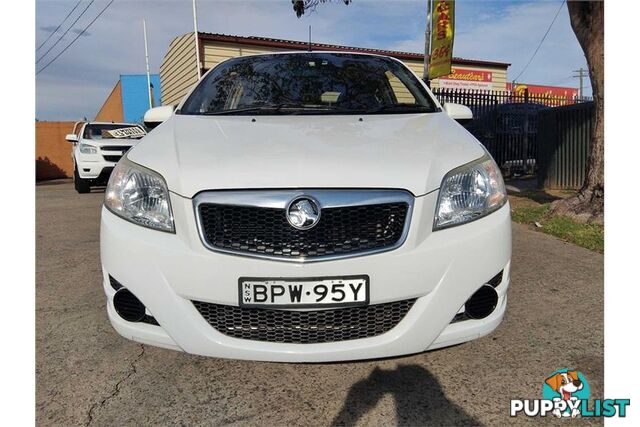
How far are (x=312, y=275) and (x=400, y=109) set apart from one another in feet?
4.60

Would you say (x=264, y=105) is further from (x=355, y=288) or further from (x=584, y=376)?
(x=584, y=376)

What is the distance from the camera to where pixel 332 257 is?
1.74 metres

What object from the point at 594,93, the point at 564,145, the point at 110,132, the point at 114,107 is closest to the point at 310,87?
the point at 594,93

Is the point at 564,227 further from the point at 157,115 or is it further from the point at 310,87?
the point at 157,115

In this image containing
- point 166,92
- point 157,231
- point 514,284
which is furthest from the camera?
point 166,92

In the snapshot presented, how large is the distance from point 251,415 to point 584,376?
5.08 feet

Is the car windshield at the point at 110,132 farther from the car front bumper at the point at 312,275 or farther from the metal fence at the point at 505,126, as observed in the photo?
the car front bumper at the point at 312,275

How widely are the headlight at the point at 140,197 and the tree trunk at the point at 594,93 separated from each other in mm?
5111

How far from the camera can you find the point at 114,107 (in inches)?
1217

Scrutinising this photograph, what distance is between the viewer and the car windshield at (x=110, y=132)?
10664mm

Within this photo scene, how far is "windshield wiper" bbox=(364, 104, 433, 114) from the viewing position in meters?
2.69

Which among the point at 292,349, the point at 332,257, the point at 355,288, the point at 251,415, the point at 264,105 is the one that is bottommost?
the point at 251,415

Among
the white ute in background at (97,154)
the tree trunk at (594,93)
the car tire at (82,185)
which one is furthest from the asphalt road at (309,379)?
the car tire at (82,185)

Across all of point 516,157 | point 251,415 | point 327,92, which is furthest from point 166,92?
point 251,415
